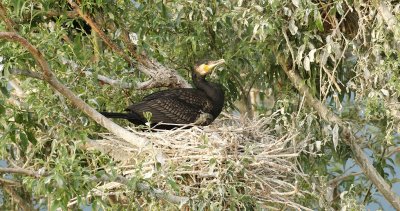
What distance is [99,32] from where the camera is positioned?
34.1 feet

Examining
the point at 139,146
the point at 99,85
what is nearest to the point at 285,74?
the point at 99,85

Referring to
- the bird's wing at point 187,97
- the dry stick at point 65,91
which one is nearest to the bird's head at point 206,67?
the bird's wing at point 187,97

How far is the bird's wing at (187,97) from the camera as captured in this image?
10422 mm

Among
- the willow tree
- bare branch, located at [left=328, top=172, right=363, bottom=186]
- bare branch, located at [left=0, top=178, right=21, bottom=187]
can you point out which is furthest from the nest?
bare branch, located at [left=328, top=172, right=363, bottom=186]

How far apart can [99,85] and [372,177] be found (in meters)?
2.64

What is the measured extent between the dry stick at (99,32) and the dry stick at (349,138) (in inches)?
56.5

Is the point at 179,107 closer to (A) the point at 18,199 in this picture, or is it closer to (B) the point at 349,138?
(B) the point at 349,138

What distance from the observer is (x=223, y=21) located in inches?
424

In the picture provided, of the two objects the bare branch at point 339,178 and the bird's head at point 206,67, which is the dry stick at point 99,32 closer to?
the bird's head at point 206,67

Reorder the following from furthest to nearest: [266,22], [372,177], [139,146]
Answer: [372,177] < [266,22] < [139,146]

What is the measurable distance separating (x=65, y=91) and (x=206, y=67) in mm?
2798

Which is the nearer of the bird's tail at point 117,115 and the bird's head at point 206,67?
the bird's tail at point 117,115

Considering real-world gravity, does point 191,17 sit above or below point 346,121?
above

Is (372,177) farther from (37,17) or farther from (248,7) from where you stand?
(37,17)
